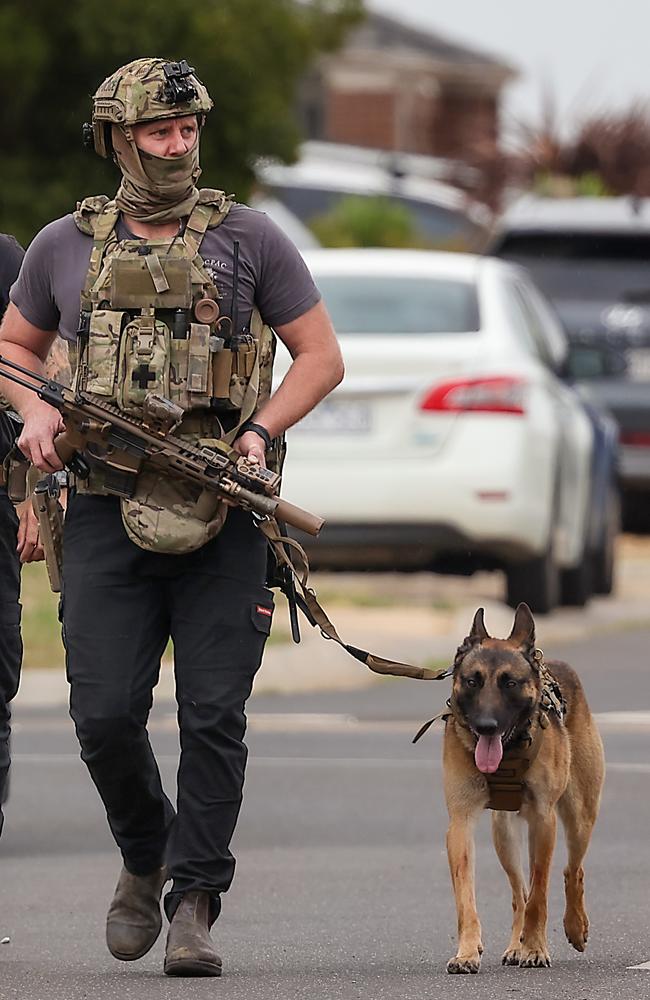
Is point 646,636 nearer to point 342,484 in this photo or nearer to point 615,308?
point 342,484

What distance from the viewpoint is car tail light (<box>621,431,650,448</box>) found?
17.7 metres

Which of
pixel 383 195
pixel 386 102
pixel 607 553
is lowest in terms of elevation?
pixel 386 102

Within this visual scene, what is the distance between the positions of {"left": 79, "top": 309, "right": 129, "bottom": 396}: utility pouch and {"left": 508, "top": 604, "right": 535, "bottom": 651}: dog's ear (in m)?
1.11

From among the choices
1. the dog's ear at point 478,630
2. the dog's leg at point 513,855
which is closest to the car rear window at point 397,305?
the dog's leg at point 513,855

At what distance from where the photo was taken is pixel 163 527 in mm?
5805

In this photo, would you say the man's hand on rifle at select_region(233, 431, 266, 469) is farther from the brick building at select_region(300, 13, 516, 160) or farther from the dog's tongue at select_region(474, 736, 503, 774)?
the brick building at select_region(300, 13, 516, 160)

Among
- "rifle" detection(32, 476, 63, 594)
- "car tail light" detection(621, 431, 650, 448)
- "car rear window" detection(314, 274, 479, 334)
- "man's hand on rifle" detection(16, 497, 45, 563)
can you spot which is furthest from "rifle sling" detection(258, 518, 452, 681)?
"car tail light" detection(621, 431, 650, 448)

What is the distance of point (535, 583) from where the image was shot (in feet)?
44.0

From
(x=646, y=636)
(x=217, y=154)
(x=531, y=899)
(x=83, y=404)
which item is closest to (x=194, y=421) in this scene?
(x=83, y=404)

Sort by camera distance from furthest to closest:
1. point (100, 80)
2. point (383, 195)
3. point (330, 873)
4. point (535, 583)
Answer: point (383, 195)
point (100, 80)
point (535, 583)
point (330, 873)

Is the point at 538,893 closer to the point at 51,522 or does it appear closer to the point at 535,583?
the point at 51,522

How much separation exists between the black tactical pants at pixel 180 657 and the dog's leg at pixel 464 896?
0.49 m

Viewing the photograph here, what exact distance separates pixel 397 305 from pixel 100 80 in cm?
1096

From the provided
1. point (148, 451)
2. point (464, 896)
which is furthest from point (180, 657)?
point (464, 896)
